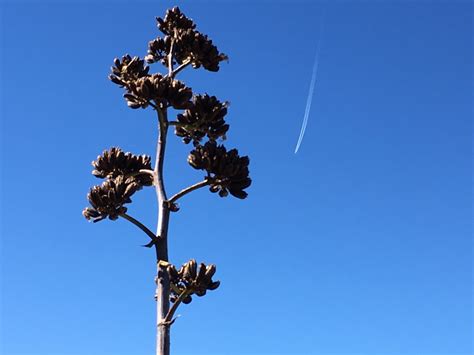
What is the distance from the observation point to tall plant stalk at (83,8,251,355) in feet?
22.8

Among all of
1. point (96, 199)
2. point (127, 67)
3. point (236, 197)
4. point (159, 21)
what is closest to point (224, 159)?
point (236, 197)

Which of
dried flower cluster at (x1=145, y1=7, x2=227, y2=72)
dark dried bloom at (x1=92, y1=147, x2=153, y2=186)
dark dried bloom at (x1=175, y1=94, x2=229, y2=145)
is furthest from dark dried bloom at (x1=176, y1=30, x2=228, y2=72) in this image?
dark dried bloom at (x1=92, y1=147, x2=153, y2=186)

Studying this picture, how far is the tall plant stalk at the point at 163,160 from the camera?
695cm

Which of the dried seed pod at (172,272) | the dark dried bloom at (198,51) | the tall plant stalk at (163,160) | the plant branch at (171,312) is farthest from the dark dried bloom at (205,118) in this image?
the plant branch at (171,312)

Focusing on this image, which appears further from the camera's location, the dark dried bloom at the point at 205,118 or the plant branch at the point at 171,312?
the dark dried bloom at the point at 205,118

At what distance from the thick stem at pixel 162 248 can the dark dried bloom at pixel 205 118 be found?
0.32 meters

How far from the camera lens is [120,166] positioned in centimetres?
805

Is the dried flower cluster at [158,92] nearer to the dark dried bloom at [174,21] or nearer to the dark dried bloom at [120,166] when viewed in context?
the dark dried bloom at [120,166]

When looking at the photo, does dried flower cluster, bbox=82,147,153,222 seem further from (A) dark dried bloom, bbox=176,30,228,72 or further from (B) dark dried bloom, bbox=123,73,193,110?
(A) dark dried bloom, bbox=176,30,228,72

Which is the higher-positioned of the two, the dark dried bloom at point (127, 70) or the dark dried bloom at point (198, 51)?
the dark dried bloom at point (198, 51)

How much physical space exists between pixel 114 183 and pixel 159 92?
4.42 ft

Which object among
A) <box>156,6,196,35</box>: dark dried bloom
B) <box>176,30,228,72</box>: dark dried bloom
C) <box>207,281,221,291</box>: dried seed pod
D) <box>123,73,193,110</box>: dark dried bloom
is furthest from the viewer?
<box>156,6,196,35</box>: dark dried bloom

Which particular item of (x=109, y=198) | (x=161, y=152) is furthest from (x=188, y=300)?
(x=161, y=152)

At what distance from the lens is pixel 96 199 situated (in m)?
7.11
